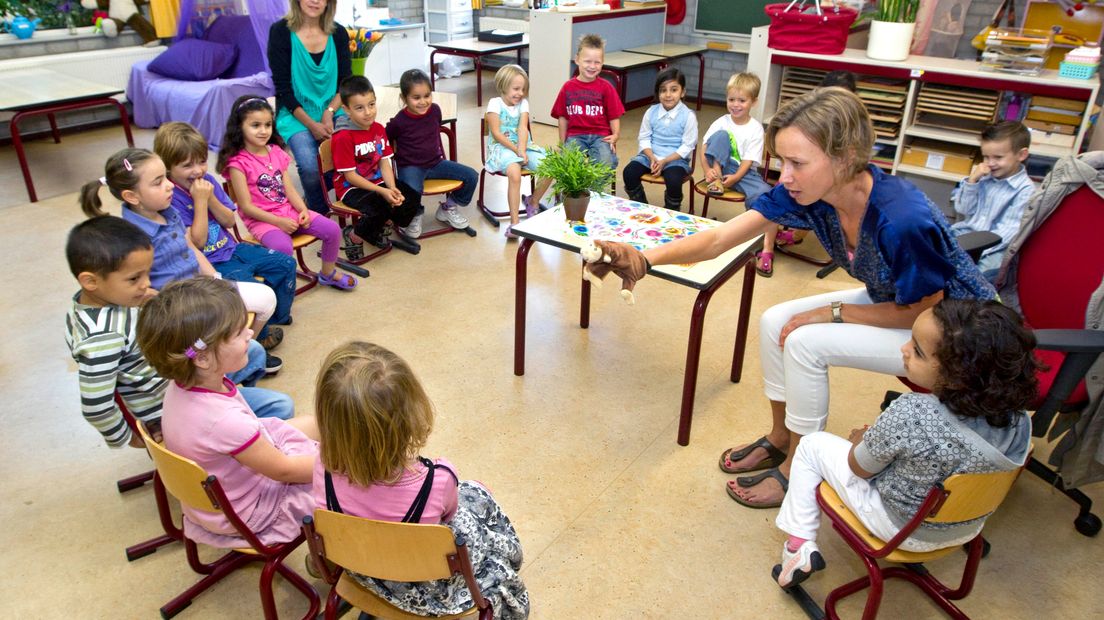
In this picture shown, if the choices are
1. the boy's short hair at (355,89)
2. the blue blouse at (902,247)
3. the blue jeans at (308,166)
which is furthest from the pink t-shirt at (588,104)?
the blue blouse at (902,247)

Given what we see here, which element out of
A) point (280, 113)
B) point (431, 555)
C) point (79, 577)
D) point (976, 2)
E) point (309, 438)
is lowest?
point (79, 577)

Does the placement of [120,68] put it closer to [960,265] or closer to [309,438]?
[309,438]

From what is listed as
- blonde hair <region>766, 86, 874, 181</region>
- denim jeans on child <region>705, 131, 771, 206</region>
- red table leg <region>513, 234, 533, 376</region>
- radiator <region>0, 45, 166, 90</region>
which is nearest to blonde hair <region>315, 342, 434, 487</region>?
blonde hair <region>766, 86, 874, 181</region>

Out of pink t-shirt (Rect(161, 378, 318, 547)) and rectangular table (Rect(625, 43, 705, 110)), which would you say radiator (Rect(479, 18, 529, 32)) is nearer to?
rectangular table (Rect(625, 43, 705, 110))

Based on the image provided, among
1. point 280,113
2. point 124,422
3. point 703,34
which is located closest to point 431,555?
point 124,422

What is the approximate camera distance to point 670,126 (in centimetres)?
425

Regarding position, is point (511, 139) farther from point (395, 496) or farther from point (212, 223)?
point (395, 496)

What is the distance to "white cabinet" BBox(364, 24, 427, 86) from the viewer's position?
704 centimetres

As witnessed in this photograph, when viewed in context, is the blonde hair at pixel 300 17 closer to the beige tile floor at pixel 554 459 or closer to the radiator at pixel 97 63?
the beige tile floor at pixel 554 459

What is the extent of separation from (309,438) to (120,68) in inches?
226

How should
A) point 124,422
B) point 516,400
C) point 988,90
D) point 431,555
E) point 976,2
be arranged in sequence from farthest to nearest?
point 976,2 → point 988,90 → point 516,400 → point 124,422 → point 431,555

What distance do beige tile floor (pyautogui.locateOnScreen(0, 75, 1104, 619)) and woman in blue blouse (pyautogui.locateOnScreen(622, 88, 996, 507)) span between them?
0.29 metres

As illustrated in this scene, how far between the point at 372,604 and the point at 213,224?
196 cm

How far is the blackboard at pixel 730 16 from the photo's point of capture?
6762 mm
